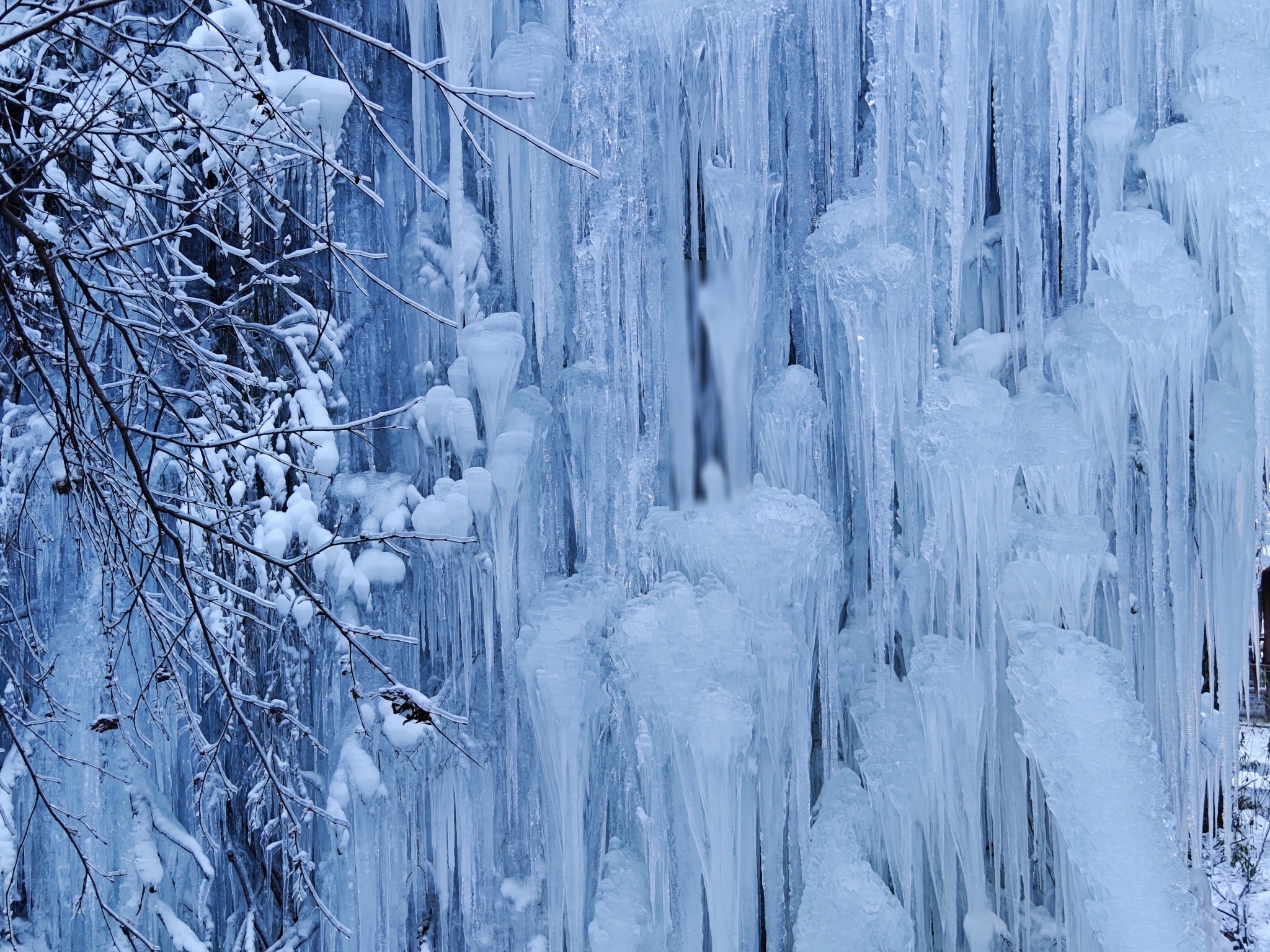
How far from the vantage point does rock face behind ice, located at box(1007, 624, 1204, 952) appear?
318 cm

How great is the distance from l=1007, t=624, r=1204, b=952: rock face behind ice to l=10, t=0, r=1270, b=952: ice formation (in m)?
0.02

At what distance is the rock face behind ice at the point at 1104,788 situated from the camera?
3.18 meters

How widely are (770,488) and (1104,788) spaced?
142 cm

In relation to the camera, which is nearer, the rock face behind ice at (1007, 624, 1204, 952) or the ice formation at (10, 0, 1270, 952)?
the rock face behind ice at (1007, 624, 1204, 952)

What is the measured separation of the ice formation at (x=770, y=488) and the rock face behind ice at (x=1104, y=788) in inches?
0.7

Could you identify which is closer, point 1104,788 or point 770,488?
point 1104,788

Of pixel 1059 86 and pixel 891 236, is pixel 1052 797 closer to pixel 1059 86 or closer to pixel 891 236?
pixel 891 236

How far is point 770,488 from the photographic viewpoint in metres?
3.89

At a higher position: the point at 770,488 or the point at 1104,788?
the point at 770,488

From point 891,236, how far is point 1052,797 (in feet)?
6.62

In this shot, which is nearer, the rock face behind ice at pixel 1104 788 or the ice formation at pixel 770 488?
the rock face behind ice at pixel 1104 788

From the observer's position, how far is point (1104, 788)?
3.32 metres

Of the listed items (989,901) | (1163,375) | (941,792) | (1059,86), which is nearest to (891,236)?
(1059,86)

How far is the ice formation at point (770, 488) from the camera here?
3.65 meters
